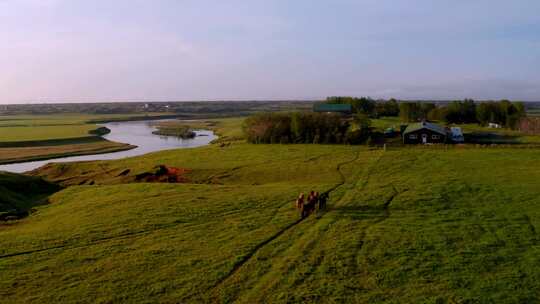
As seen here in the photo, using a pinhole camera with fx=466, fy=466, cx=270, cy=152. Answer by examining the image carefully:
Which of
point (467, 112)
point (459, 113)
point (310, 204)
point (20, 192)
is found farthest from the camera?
point (467, 112)

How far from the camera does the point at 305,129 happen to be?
2349 inches

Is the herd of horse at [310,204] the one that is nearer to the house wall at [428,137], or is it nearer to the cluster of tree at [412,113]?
the house wall at [428,137]

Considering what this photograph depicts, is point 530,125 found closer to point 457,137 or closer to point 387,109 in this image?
point 457,137

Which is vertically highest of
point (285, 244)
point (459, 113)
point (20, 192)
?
point (459, 113)

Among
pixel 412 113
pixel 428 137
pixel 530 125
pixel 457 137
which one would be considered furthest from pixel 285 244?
pixel 412 113

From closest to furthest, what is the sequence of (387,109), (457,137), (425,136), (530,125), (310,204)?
(310,204), (425,136), (457,137), (530,125), (387,109)

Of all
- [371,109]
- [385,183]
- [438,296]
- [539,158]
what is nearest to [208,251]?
[438,296]

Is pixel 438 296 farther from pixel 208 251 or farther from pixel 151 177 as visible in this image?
pixel 151 177

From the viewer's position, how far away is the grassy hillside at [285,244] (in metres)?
14.2

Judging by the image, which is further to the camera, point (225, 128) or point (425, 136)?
point (225, 128)

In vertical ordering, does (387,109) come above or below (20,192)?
above

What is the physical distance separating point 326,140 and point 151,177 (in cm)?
2691

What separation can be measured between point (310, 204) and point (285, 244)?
4613 mm

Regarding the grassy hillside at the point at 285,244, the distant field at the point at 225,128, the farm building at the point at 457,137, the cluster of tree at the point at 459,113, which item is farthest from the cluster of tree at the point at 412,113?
the grassy hillside at the point at 285,244
